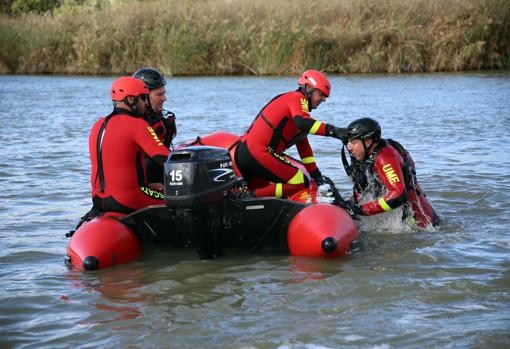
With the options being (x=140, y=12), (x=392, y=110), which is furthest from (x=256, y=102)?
(x=140, y=12)

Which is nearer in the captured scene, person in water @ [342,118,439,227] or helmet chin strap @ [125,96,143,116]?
helmet chin strap @ [125,96,143,116]

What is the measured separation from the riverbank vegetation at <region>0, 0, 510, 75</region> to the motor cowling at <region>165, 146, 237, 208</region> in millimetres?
18676

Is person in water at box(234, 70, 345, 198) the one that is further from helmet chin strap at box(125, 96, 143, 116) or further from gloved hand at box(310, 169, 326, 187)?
helmet chin strap at box(125, 96, 143, 116)

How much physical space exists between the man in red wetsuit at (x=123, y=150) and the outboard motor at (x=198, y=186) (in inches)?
16.6

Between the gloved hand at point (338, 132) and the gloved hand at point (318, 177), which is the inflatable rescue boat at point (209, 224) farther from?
the gloved hand at point (318, 177)

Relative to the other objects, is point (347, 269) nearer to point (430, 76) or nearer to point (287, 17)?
point (430, 76)

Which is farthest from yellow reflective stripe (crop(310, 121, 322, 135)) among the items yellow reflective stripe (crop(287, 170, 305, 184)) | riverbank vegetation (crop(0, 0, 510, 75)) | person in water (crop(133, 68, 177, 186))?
riverbank vegetation (crop(0, 0, 510, 75))

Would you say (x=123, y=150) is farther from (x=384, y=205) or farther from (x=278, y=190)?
(x=384, y=205)

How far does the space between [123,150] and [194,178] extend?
0.85 m

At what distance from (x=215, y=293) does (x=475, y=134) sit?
8.77 m

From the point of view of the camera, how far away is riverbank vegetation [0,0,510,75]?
24.3m

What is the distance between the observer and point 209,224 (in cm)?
587

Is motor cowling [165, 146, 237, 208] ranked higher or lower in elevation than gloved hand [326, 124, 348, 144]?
lower

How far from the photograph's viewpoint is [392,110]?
16.8m
